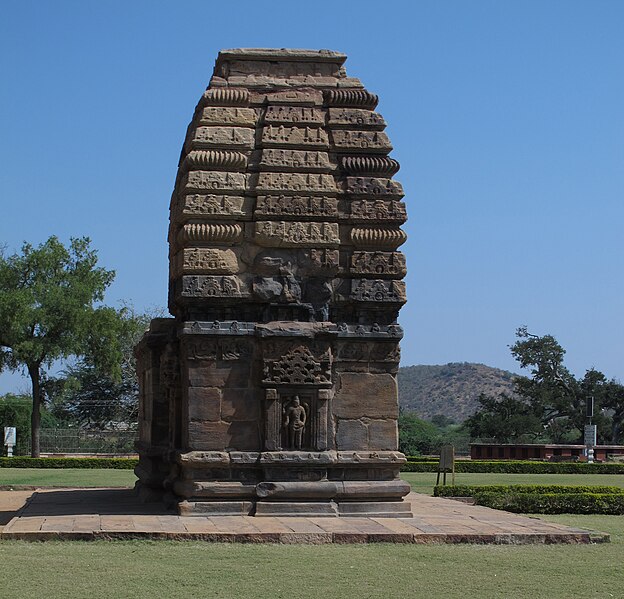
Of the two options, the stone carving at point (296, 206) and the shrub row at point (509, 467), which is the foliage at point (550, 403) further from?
the stone carving at point (296, 206)

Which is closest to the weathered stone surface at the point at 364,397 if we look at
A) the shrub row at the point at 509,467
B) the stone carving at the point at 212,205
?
the stone carving at the point at 212,205

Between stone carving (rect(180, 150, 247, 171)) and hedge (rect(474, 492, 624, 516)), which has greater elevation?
stone carving (rect(180, 150, 247, 171))

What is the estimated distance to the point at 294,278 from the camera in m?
12.2

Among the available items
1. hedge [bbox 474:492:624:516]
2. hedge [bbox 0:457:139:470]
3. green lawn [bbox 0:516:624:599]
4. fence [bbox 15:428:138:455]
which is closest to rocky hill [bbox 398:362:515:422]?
fence [bbox 15:428:138:455]

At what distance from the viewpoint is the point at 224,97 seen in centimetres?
1260

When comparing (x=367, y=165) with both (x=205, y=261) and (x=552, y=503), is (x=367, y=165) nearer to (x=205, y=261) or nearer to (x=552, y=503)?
(x=205, y=261)

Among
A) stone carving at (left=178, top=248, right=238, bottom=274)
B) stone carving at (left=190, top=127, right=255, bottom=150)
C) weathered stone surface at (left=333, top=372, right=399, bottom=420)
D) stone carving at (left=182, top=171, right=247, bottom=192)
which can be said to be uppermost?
stone carving at (left=190, top=127, right=255, bottom=150)

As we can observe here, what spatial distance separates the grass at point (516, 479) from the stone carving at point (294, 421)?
8.43 meters

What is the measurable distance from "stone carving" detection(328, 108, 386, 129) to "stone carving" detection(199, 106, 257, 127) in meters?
0.94

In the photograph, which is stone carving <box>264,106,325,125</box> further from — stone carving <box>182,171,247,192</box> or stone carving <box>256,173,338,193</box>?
stone carving <box>182,171,247,192</box>

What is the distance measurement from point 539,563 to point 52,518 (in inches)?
197

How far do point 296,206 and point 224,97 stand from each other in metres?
1.58

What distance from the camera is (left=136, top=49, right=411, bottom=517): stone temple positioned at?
38.7 ft

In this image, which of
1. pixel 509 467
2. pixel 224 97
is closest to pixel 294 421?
pixel 224 97
